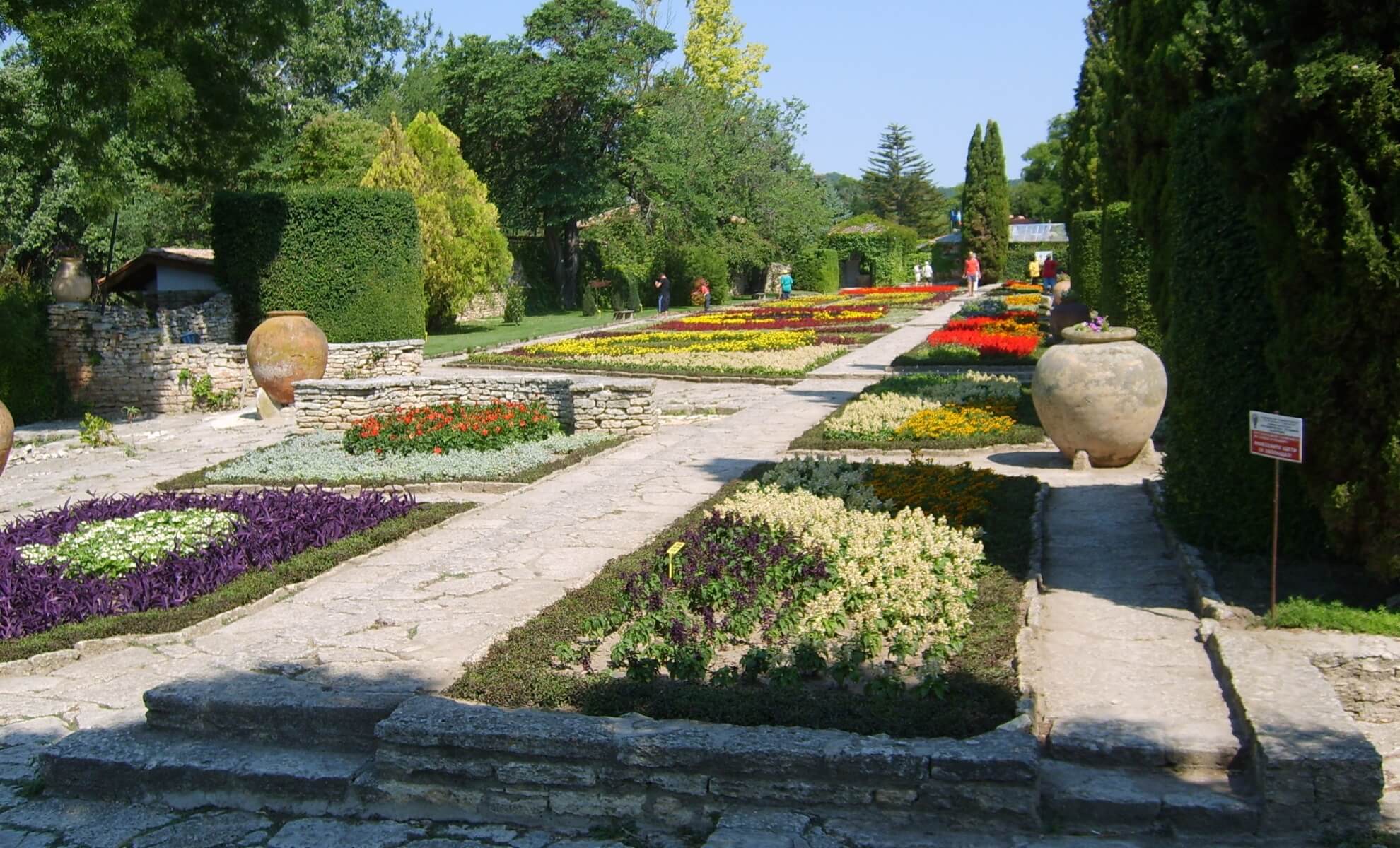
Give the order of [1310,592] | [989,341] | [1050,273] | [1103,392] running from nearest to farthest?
1. [1310,592]
2. [1103,392]
3. [989,341]
4. [1050,273]

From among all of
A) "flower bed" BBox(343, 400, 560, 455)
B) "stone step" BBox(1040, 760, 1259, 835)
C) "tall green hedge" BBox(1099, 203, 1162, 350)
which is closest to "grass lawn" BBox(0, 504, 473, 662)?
"flower bed" BBox(343, 400, 560, 455)

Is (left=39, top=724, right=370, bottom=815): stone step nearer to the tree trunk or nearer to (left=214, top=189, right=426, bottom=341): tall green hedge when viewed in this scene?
(left=214, top=189, right=426, bottom=341): tall green hedge

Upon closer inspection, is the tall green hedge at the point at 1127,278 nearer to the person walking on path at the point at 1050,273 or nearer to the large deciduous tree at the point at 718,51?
the person walking on path at the point at 1050,273

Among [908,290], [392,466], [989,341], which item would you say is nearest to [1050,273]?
[908,290]

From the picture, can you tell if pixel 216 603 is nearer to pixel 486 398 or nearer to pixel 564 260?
pixel 486 398

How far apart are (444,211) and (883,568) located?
24.2 meters

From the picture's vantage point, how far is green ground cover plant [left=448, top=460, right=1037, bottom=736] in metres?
5.03

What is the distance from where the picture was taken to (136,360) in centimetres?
1866

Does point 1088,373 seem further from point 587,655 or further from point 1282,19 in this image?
point 587,655

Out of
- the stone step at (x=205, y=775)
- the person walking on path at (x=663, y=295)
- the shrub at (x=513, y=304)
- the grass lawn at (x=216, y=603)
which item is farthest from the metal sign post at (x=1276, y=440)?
the person walking on path at (x=663, y=295)

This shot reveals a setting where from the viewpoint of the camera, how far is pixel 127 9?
15828mm

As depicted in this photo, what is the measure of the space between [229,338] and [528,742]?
18.8 metres

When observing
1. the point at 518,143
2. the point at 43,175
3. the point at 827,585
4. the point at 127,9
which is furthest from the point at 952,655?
the point at 518,143

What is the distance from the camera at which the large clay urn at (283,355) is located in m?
17.2
